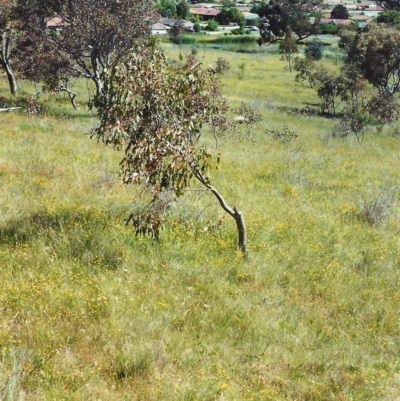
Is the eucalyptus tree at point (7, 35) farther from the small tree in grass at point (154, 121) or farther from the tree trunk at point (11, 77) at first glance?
the small tree in grass at point (154, 121)

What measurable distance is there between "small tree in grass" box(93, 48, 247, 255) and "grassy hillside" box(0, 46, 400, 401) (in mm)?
1115

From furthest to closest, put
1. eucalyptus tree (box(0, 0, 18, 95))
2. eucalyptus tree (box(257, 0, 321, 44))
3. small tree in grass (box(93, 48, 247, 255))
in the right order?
eucalyptus tree (box(257, 0, 321, 44)), eucalyptus tree (box(0, 0, 18, 95)), small tree in grass (box(93, 48, 247, 255))

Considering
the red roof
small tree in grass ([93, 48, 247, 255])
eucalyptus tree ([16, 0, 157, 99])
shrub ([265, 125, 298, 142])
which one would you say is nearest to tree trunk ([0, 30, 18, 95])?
eucalyptus tree ([16, 0, 157, 99])

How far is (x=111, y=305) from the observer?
6.34 m

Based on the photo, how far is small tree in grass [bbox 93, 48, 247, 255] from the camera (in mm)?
7219

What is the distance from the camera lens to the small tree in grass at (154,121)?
7.22 m

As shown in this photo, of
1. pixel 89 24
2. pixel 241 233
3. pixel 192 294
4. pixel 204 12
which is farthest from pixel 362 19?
pixel 192 294

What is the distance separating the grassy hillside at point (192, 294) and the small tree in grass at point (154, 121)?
1.12 meters

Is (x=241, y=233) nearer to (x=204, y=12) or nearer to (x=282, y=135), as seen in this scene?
(x=282, y=135)

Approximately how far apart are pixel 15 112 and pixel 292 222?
14831 mm

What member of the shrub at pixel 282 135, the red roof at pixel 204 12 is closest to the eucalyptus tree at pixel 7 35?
the shrub at pixel 282 135

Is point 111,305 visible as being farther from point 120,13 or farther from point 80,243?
point 120,13

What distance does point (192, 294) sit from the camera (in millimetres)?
7082

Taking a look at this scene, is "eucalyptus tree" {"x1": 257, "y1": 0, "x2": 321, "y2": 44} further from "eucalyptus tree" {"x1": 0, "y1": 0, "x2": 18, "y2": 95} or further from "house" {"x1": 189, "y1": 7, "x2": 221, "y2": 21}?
"eucalyptus tree" {"x1": 0, "y1": 0, "x2": 18, "y2": 95}
